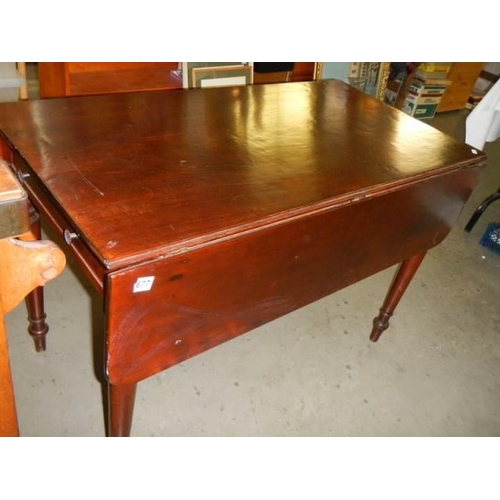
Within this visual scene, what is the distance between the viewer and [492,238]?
7.86ft

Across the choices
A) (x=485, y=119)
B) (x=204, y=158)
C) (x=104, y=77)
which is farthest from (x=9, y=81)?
(x=485, y=119)

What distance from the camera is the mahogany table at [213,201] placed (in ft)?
2.65

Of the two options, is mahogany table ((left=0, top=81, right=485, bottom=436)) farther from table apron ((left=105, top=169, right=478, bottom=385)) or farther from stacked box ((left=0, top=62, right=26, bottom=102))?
stacked box ((left=0, top=62, right=26, bottom=102))

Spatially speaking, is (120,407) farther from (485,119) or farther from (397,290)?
(485,119)

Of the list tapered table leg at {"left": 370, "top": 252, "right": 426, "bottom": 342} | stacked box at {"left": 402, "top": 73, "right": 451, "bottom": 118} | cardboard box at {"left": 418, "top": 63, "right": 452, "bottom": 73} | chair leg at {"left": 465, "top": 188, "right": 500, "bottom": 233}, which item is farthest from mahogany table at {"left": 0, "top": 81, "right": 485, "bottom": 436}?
cardboard box at {"left": 418, "top": 63, "right": 452, "bottom": 73}

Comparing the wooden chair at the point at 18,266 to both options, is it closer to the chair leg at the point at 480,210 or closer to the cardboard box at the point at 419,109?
the chair leg at the point at 480,210

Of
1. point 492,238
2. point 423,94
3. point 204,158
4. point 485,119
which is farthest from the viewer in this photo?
point 423,94

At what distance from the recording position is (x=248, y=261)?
900 millimetres

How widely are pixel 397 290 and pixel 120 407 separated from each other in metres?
1.02

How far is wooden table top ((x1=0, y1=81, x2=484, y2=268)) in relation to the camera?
836 millimetres

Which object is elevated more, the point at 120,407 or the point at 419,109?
the point at 419,109

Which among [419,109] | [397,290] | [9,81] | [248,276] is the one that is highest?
[9,81]

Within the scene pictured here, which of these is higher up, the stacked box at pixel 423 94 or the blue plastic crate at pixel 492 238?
the stacked box at pixel 423 94

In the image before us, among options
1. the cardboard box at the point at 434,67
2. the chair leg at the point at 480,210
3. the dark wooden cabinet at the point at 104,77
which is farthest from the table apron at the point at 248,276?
the cardboard box at the point at 434,67
